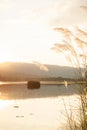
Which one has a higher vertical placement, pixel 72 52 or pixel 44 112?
A: pixel 72 52

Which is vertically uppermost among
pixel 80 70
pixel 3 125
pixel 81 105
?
pixel 80 70

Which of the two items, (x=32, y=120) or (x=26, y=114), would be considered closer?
(x=32, y=120)

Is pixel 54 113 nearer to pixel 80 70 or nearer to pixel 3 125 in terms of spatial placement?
pixel 3 125

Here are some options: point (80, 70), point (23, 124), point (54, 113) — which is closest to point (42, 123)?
point (23, 124)

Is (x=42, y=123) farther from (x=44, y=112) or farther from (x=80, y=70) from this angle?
(x=80, y=70)

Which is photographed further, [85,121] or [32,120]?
[32,120]

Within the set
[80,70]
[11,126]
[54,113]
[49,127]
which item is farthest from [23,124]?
[80,70]

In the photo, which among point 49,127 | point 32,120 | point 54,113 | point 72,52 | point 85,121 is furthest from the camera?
point 54,113

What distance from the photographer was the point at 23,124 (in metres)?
12.8

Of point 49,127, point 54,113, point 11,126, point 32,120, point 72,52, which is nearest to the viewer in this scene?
point 72,52

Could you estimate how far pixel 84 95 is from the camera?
802 centimetres

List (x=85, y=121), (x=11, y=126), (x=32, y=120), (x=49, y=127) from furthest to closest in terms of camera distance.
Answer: (x=32, y=120) → (x=11, y=126) → (x=49, y=127) → (x=85, y=121)

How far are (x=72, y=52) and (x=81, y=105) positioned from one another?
1.17 m

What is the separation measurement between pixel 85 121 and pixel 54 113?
24.6ft
